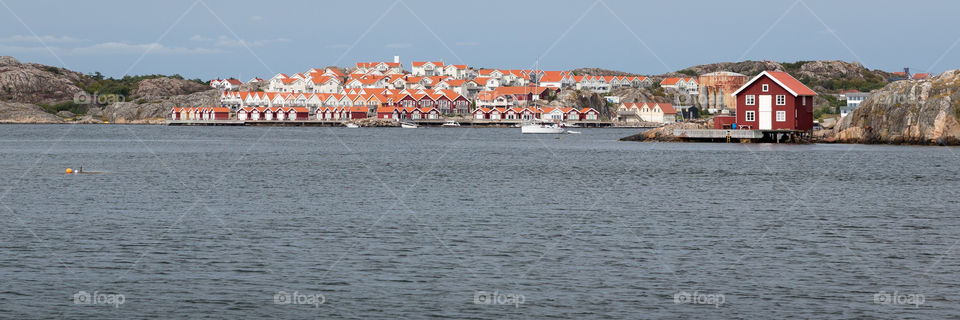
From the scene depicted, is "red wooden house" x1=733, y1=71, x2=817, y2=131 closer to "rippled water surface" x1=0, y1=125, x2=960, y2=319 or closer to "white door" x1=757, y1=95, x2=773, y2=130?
"white door" x1=757, y1=95, x2=773, y2=130

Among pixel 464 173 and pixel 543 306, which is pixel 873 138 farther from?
pixel 543 306

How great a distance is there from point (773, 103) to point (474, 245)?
2767 inches

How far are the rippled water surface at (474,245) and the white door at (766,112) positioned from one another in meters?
38.1

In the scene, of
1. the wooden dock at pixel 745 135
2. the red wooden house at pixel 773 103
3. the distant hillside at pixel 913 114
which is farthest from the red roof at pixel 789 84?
the distant hillside at pixel 913 114

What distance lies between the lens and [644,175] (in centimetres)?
5472

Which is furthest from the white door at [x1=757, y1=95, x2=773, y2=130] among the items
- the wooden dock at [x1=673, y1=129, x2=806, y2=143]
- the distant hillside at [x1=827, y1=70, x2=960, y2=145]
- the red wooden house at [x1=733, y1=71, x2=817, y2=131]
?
the distant hillside at [x1=827, y1=70, x2=960, y2=145]

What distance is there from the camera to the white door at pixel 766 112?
90.2 metres

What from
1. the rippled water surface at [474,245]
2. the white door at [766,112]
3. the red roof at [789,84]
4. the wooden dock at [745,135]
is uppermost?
the red roof at [789,84]

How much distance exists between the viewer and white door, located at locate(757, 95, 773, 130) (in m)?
90.2

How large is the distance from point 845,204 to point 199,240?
24723 millimetres

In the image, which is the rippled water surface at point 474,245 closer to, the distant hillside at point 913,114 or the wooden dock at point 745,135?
the distant hillside at point 913,114

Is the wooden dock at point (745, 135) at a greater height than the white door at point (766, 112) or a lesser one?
lesser

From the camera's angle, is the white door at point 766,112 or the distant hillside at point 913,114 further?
the white door at point 766,112

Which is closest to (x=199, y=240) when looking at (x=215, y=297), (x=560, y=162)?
(x=215, y=297)
